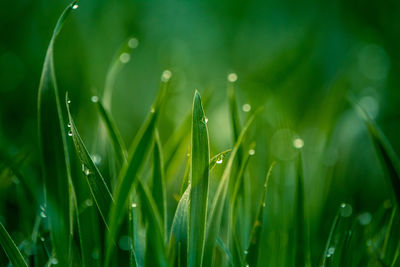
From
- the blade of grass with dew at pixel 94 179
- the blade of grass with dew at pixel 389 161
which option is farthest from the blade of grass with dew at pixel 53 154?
the blade of grass with dew at pixel 389 161

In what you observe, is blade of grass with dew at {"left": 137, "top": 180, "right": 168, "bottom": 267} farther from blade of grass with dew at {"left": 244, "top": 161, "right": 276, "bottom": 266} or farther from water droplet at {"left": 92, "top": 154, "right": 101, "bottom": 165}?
water droplet at {"left": 92, "top": 154, "right": 101, "bottom": 165}

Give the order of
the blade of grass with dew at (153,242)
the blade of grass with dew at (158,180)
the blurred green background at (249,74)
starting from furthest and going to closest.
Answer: the blurred green background at (249,74) < the blade of grass with dew at (158,180) < the blade of grass with dew at (153,242)

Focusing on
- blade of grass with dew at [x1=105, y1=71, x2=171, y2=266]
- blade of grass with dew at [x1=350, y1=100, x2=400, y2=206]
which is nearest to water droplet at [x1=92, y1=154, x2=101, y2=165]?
blade of grass with dew at [x1=105, y1=71, x2=171, y2=266]

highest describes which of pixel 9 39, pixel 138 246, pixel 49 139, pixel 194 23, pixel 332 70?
pixel 194 23

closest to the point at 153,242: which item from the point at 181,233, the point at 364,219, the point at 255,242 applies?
the point at 181,233

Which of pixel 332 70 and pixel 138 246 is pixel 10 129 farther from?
pixel 332 70

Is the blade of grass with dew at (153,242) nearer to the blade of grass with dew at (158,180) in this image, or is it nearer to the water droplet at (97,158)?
the blade of grass with dew at (158,180)

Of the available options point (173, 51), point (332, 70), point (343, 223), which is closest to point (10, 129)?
point (173, 51)
